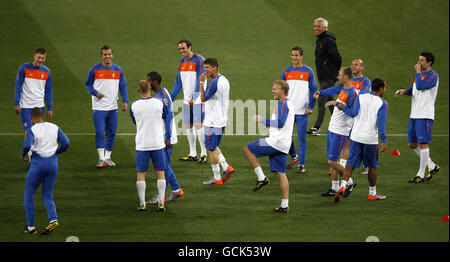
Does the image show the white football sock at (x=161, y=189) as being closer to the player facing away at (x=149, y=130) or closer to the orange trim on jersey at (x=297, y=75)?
the player facing away at (x=149, y=130)

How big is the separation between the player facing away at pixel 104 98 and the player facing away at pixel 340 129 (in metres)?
3.96

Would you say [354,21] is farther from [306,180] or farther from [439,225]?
[439,225]

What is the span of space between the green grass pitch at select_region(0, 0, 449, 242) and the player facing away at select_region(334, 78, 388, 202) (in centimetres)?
59

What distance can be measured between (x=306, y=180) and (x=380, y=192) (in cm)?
130

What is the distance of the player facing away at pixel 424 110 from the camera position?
10.5 metres

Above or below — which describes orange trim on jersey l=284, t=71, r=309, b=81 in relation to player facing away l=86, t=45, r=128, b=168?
above

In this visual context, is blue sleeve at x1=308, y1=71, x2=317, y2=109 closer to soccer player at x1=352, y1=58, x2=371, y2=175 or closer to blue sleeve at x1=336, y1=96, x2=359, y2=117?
soccer player at x1=352, y1=58, x2=371, y2=175

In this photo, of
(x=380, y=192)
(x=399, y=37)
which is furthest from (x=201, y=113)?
(x=399, y=37)

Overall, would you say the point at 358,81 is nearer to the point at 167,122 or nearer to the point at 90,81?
the point at 167,122

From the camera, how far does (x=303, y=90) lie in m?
11.0

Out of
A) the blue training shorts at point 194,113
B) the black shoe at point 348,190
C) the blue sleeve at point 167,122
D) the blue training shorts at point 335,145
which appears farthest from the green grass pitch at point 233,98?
the blue sleeve at point 167,122

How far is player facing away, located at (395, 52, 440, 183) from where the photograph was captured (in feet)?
34.3

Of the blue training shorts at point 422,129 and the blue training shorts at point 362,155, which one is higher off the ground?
the blue training shorts at point 422,129

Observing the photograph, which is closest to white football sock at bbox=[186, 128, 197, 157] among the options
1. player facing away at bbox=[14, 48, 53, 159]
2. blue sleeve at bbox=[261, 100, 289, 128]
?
player facing away at bbox=[14, 48, 53, 159]
